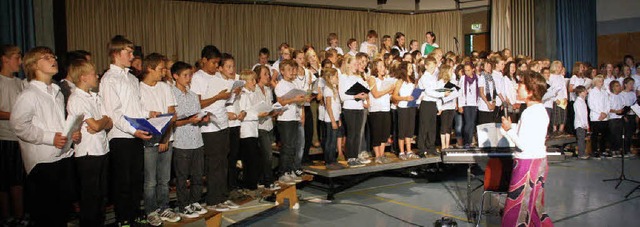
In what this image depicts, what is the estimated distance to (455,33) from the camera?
17.3m

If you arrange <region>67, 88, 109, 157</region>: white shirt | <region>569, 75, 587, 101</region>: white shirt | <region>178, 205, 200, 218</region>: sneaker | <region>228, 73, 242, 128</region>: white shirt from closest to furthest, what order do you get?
1. <region>67, 88, 109, 157</region>: white shirt
2. <region>178, 205, 200, 218</region>: sneaker
3. <region>228, 73, 242, 128</region>: white shirt
4. <region>569, 75, 587, 101</region>: white shirt

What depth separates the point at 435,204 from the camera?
665 cm

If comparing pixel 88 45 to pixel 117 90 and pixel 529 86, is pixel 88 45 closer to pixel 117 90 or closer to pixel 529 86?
pixel 117 90

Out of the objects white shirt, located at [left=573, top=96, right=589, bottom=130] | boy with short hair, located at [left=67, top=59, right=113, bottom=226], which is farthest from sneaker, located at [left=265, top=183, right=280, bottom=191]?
white shirt, located at [left=573, top=96, right=589, bottom=130]

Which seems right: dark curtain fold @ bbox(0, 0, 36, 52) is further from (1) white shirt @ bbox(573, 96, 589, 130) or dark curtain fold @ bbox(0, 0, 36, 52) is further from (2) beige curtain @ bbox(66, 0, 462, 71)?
(1) white shirt @ bbox(573, 96, 589, 130)

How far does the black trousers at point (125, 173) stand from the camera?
14.9 ft

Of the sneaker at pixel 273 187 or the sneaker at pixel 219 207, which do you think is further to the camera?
the sneaker at pixel 273 187

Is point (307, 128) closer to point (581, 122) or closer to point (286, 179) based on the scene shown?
point (286, 179)

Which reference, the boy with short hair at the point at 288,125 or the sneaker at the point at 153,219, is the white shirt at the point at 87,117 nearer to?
the sneaker at the point at 153,219

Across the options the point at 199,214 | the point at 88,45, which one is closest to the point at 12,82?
the point at 199,214

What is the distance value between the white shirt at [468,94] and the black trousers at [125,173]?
5461 mm

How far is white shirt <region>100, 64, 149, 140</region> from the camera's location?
450 cm

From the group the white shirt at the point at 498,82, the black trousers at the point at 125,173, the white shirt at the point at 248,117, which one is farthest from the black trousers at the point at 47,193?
the white shirt at the point at 498,82

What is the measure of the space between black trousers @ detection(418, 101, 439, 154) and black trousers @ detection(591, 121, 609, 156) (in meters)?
4.39
